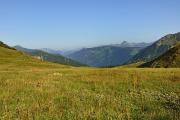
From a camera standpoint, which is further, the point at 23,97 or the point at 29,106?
the point at 23,97

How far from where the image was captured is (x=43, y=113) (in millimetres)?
13672

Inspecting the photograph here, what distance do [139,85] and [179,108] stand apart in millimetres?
9913

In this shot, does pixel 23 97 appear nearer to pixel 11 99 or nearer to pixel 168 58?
pixel 11 99

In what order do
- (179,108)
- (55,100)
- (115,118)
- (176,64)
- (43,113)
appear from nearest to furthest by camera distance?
(115,118), (43,113), (179,108), (55,100), (176,64)

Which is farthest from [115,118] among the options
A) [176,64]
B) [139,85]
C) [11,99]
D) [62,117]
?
[176,64]

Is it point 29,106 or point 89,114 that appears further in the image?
point 29,106

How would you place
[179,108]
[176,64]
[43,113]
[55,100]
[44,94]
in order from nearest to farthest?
[43,113] < [179,108] < [55,100] < [44,94] < [176,64]

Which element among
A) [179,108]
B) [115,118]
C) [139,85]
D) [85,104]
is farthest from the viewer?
[139,85]

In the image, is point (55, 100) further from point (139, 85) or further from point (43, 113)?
point (139, 85)

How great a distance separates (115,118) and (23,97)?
661cm

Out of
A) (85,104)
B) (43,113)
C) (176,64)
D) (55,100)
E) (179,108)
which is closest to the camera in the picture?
(43,113)

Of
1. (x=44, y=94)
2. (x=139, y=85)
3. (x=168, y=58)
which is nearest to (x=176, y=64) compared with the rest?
(x=168, y=58)

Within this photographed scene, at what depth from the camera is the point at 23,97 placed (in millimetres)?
17781

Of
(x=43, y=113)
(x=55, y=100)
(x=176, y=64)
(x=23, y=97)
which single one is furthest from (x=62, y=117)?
(x=176, y=64)
